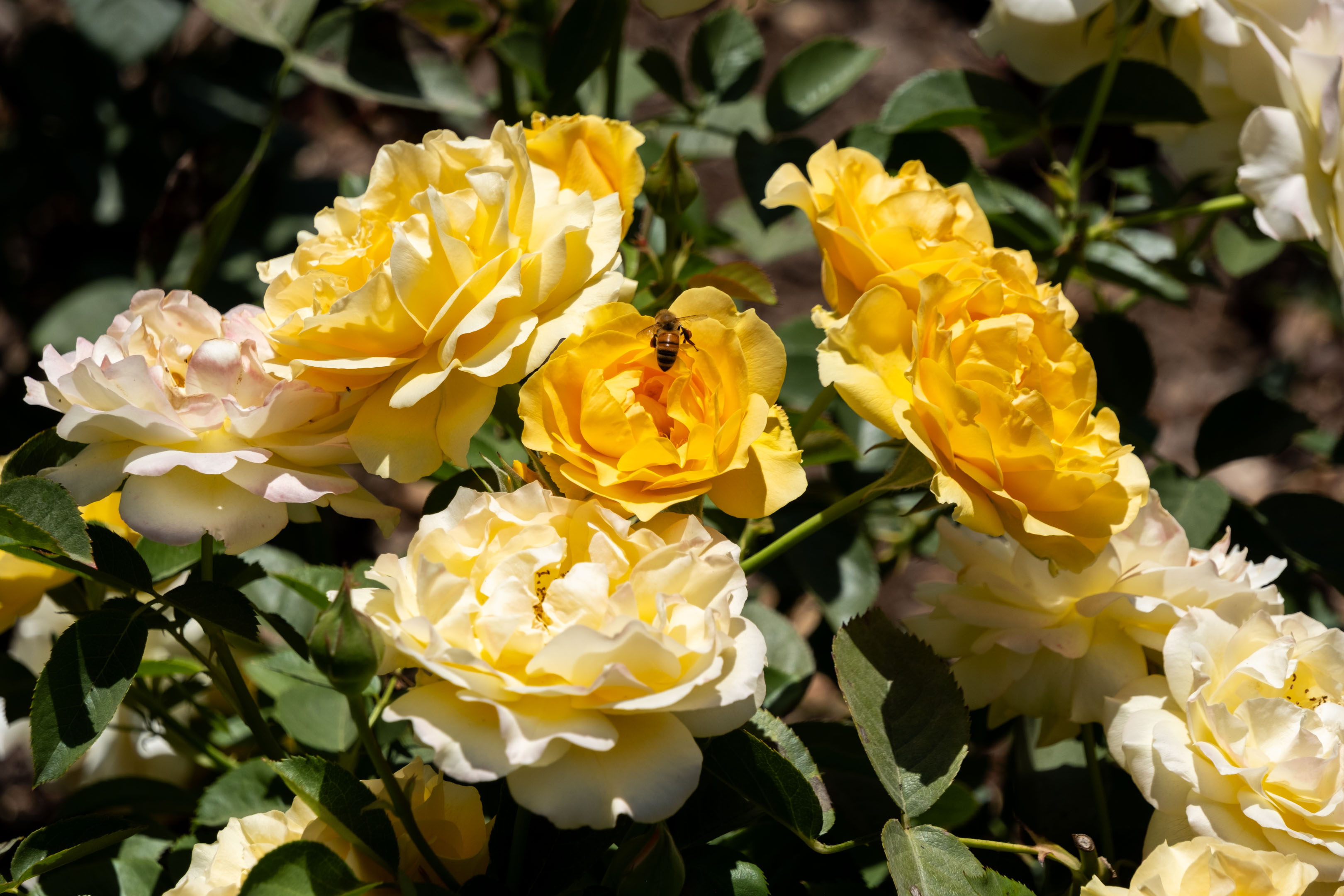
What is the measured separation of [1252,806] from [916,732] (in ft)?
0.69

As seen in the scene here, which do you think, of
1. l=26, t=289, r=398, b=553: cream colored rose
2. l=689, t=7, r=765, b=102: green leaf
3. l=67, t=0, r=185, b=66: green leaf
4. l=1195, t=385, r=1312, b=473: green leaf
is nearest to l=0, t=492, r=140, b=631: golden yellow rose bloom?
l=26, t=289, r=398, b=553: cream colored rose

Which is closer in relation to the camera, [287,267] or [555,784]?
[555,784]

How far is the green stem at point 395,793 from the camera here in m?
0.60

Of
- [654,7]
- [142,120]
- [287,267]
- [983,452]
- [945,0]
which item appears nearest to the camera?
[983,452]

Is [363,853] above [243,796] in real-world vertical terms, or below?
above

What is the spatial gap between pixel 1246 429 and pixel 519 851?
918mm

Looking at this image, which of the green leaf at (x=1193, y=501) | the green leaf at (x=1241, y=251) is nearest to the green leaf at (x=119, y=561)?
the green leaf at (x=1193, y=501)

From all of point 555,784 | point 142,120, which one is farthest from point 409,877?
point 142,120

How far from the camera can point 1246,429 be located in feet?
3.74

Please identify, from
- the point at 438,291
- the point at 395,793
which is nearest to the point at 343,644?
the point at 395,793

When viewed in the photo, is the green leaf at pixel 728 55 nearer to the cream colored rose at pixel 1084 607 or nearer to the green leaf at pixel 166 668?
the cream colored rose at pixel 1084 607

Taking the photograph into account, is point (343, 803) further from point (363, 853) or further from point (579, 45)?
point (579, 45)

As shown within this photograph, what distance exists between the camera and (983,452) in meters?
0.63

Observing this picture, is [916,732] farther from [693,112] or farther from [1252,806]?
[693,112]
